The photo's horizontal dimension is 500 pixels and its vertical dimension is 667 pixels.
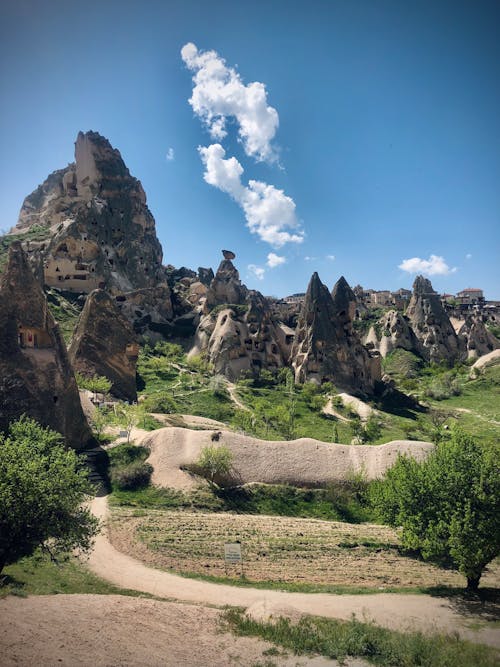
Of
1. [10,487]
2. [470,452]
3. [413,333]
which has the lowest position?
[10,487]

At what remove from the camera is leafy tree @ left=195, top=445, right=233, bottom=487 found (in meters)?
33.5

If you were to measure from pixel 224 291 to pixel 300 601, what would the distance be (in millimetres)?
78496

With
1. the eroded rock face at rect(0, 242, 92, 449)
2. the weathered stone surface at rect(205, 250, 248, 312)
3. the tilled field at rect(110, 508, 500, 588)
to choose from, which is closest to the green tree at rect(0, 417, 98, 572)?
the tilled field at rect(110, 508, 500, 588)

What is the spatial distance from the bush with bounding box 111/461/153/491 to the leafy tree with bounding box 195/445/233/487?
3.96 meters

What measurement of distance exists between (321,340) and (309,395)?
12.5 m

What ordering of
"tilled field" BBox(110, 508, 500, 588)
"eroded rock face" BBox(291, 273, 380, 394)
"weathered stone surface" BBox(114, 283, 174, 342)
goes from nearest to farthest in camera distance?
"tilled field" BBox(110, 508, 500, 588) → "eroded rock face" BBox(291, 273, 380, 394) → "weathered stone surface" BBox(114, 283, 174, 342)

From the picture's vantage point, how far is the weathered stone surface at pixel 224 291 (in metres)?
94.1

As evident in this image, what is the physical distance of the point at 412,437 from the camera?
165 ft

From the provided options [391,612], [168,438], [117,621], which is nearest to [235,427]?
[168,438]

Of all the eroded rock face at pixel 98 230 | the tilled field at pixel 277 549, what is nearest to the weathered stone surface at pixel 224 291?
the eroded rock face at pixel 98 230

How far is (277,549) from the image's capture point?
26.1 meters

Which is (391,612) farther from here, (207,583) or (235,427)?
(235,427)

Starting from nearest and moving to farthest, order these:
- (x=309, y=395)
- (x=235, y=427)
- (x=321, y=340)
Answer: (x=235, y=427) → (x=309, y=395) → (x=321, y=340)

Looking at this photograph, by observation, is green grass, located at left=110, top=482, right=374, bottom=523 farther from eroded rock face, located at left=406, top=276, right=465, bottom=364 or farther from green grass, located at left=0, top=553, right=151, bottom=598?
eroded rock face, located at left=406, top=276, right=465, bottom=364
